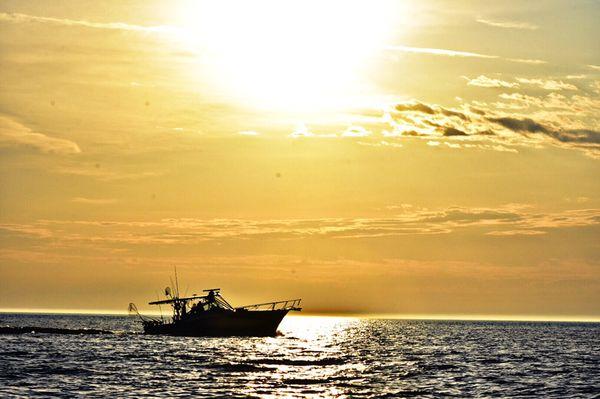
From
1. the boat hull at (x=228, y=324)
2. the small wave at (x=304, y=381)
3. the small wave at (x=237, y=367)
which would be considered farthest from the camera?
the boat hull at (x=228, y=324)

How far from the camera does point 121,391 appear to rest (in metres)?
60.3

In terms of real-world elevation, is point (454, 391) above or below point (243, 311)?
below

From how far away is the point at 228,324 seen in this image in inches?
5266

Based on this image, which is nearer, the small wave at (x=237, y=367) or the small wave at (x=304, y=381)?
the small wave at (x=304, y=381)

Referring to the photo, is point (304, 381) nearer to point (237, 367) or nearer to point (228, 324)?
point (237, 367)

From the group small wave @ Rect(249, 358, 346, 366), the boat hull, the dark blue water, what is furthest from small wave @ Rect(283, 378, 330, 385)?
the boat hull

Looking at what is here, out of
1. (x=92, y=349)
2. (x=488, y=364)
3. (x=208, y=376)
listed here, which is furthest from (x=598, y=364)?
(x=92, y=349)

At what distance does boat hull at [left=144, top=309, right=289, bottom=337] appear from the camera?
132375 millimetres

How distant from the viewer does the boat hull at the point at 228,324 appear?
132375 millimetres

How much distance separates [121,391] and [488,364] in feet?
151

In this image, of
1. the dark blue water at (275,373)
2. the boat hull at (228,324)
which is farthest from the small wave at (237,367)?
the boat hull at (228,324)

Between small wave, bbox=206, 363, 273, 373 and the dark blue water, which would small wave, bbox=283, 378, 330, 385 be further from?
small wave, bbox=206, 363, 273, 373

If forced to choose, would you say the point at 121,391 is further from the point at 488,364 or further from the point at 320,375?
the point at 488,364

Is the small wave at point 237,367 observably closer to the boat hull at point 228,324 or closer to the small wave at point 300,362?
the small wave at point 300,362
